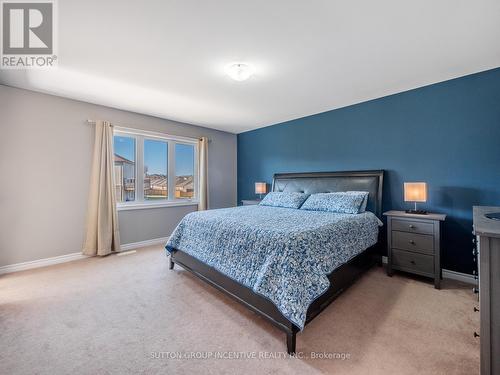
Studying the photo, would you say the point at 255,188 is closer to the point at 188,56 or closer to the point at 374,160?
the point at 374,160

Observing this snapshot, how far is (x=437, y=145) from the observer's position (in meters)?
2.83

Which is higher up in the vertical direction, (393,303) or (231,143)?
(231,143)

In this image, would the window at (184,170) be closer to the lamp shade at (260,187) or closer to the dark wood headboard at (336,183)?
the lamp shade at (260,187)

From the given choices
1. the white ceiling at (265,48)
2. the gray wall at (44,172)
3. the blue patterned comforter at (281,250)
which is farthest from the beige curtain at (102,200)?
the blue patterned comforter at (281,250)

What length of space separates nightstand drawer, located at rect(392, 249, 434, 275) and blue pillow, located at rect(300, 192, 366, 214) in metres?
0.71

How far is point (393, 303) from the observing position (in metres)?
2.19

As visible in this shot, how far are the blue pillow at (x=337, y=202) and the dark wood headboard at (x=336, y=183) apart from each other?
250 millimetres

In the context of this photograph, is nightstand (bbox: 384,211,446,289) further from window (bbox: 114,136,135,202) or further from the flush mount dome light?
window (bbox: 114,136,135,202)

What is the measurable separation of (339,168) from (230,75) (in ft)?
7.67

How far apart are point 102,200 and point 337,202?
3.60 m

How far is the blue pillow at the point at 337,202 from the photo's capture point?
2996 mm

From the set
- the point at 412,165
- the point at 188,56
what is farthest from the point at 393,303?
the point at 188,56

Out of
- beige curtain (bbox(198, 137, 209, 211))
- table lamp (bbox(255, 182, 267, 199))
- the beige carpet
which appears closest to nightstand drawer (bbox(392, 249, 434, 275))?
the beige carpet

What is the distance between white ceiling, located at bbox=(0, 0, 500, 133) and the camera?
5.35ft
